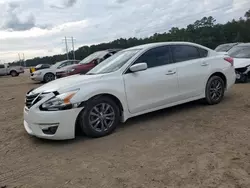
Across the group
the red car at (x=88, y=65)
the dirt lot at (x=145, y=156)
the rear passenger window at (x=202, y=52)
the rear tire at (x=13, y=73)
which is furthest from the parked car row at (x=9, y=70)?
the rear passenger window at (x=202, y=52)

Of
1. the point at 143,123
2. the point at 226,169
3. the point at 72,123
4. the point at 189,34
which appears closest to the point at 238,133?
the point at 226,169

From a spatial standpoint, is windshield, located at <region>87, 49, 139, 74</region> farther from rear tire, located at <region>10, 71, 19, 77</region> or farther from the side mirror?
rear tire, located at <region>10, 71, 19, 77</region>

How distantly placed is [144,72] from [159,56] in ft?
2.04

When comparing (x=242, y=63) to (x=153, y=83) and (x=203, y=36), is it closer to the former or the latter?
(x=153, y=83)

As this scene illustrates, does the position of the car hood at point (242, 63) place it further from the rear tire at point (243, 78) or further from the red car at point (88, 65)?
the red car at point (88, 65)

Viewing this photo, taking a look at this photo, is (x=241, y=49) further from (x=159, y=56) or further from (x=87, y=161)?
(x=87, y=161)

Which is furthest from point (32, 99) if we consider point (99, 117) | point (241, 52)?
point (241, 52)

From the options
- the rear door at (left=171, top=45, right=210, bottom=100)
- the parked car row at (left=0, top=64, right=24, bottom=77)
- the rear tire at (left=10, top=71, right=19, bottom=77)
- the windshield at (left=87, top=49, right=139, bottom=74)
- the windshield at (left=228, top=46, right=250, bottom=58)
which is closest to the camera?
the windshield at (left=87, top=49, right=139, bottom=74)

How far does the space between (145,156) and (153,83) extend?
1839mm

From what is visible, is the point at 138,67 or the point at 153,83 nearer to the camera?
the point at 138,67

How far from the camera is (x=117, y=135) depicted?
4957 mm

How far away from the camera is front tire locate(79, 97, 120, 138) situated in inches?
186

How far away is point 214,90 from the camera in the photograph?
21.3 ft

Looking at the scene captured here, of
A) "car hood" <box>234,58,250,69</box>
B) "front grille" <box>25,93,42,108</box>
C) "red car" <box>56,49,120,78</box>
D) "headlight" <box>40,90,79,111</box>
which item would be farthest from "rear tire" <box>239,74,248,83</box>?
"front grille" <box>25,93,42,108</box>
